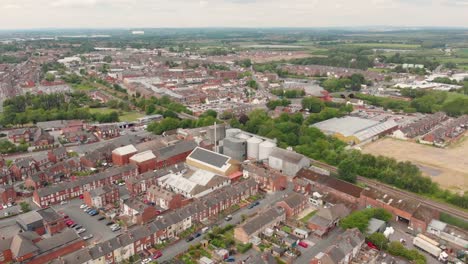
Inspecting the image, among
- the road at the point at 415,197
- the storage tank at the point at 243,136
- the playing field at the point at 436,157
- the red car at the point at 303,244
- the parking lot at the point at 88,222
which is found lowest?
the playing field at the point at 436,157

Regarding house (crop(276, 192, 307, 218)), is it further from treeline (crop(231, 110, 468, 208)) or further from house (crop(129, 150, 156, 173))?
house (crop(129, 150, 156, 173))

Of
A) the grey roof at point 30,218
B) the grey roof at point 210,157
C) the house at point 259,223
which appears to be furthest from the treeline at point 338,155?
the grey roof at point 30,218

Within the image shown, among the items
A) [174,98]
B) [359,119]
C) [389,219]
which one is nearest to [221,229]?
[389,219]

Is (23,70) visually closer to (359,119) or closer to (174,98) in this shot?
(174,98)

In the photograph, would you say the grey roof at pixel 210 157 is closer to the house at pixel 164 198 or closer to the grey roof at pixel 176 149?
the grey roof at pixel 176 149

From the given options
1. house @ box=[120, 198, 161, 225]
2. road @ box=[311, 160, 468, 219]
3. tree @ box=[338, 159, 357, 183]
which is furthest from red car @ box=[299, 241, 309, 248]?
tree @ box=[338, 159, 357, 183]

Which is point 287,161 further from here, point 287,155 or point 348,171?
point 348,171
